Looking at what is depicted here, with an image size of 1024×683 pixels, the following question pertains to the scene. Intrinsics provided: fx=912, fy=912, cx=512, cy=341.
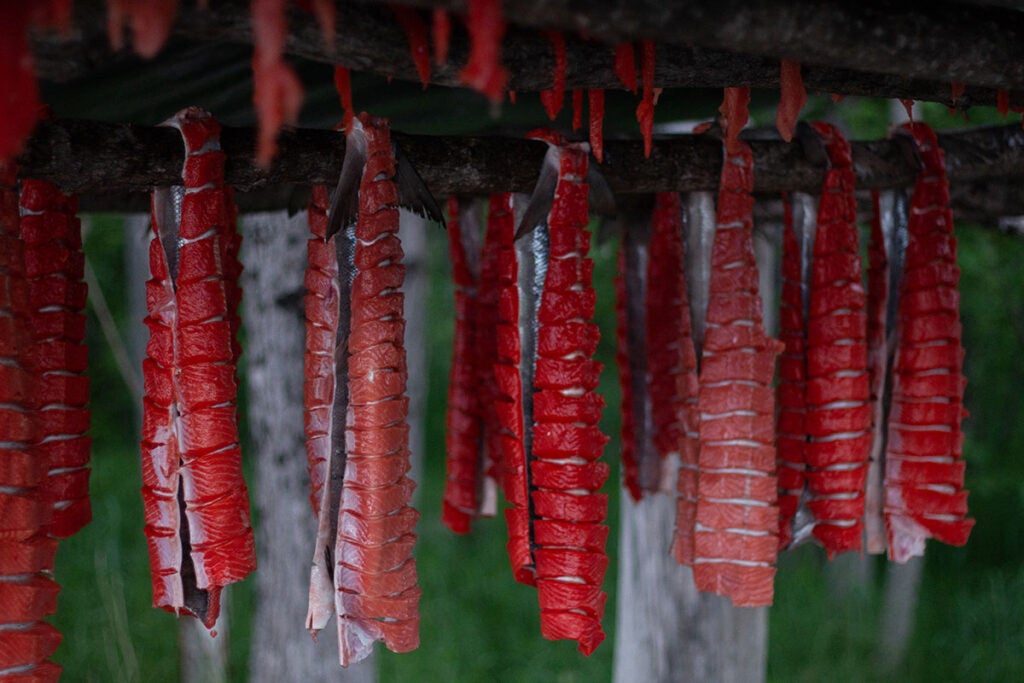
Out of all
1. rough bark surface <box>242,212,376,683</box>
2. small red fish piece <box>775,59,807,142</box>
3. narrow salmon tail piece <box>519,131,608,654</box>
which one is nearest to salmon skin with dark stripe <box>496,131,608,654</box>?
narrow salmon tail piece <box>519,131,608,654</box>

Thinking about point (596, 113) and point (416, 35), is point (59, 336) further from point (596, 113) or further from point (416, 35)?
point (596, 113)

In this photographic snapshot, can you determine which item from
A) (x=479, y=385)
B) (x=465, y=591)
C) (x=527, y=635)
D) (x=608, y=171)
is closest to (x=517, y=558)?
(x=479, y=385)

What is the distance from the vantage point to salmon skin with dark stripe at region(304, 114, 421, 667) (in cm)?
193

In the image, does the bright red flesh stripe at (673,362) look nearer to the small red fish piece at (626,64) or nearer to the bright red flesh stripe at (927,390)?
the bright red flesh stripe at (927,390)

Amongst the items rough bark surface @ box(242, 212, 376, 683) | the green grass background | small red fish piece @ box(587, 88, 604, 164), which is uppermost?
small red fish piece @ box(587, 88, 604, 164)

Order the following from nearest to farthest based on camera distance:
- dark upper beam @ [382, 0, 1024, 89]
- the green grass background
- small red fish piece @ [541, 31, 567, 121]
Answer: dark upper beam @ [382, 0, 1024, 89], small red fish piece @ [541, 31, 567, 121], the green grass background

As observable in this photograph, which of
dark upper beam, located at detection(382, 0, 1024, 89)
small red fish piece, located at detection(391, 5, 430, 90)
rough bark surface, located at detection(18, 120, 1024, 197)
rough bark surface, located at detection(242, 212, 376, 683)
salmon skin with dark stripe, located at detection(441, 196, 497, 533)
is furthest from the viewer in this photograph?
rough bark surface, located at detection(242, 212, 376, 683)

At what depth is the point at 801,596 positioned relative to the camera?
298 inches

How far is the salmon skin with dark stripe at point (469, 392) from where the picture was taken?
108 inches

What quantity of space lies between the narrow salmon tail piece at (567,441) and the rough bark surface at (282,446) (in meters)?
1.73

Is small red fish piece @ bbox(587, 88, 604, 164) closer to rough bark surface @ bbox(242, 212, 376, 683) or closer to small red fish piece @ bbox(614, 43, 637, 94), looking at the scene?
small red fish piece @ bbox(614, 43, 637, 94)

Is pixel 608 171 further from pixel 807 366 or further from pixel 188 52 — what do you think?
pixel 188 52

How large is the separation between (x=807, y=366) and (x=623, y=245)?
2.20 ft

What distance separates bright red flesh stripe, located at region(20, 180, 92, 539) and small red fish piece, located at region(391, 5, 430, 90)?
933 mm
